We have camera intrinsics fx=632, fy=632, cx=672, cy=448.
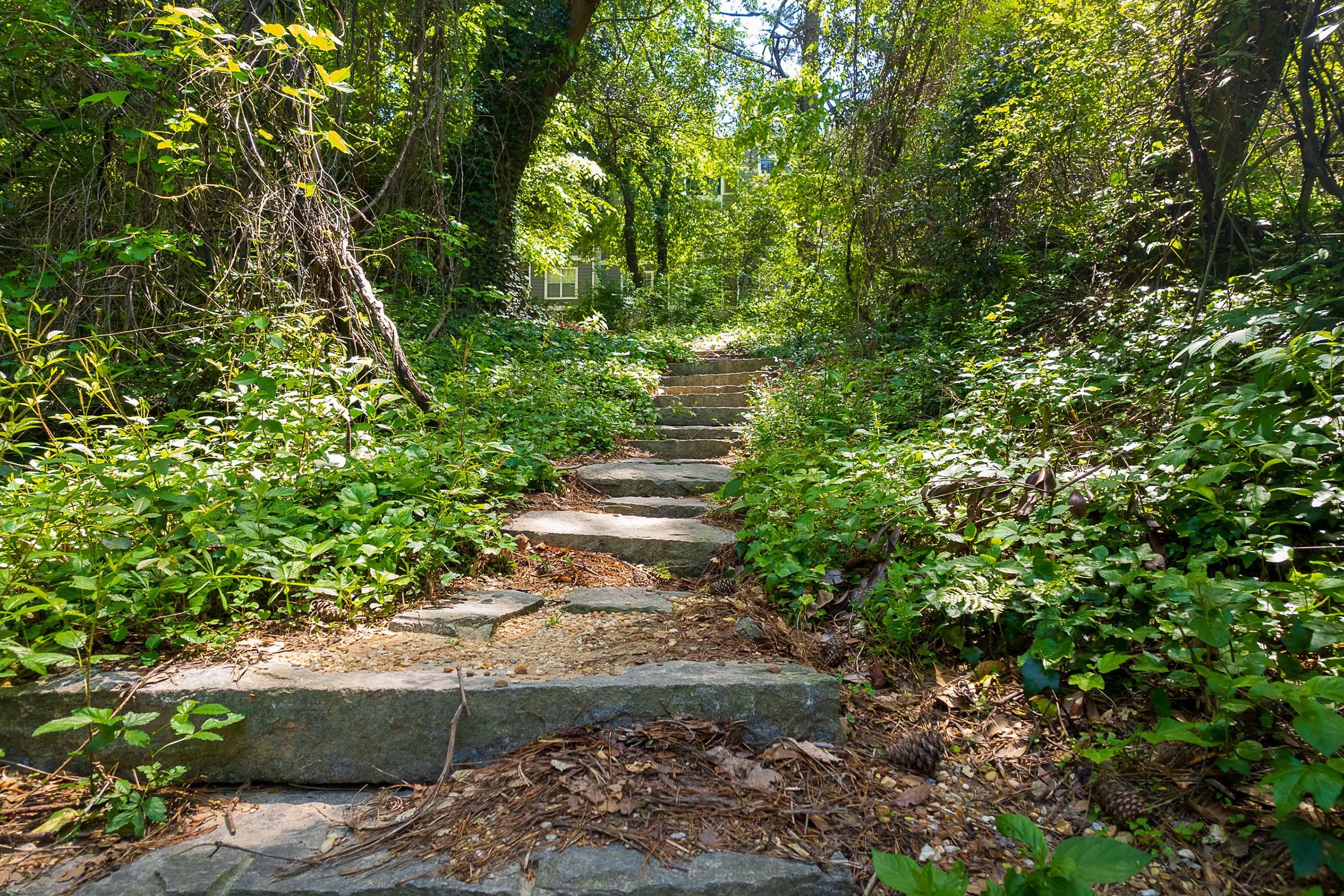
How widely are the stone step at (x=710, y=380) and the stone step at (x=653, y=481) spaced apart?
3164mm

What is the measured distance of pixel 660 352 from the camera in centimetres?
871

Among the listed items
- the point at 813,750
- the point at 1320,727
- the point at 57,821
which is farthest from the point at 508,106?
the point at 1320,727

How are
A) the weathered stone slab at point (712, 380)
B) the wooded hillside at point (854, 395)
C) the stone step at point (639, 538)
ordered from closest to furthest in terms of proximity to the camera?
the wooded hillside at point (854, 395)
the stone step at point (639, 538)
the weathered stone slab at point (712, 380)

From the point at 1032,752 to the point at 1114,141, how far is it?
443cm

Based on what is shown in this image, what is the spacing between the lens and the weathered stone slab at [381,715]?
1.73 meters

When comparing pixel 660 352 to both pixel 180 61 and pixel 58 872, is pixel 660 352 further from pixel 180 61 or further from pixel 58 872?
pixel 58 872

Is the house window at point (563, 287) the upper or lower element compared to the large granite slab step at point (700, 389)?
upper

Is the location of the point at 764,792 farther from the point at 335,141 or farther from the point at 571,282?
the point at 571,282

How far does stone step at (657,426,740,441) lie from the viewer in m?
5.73

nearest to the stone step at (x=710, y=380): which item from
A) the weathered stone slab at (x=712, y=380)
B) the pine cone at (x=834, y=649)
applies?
the weathered stone slab at (x=712, y=380)

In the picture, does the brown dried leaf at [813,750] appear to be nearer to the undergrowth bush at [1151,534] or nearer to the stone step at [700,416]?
the undergrowth bush at [1151,534]

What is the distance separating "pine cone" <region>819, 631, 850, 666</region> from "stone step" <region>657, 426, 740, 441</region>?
3553 millimetres

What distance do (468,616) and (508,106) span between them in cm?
725

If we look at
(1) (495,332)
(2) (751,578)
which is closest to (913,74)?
(1) (495,332)
